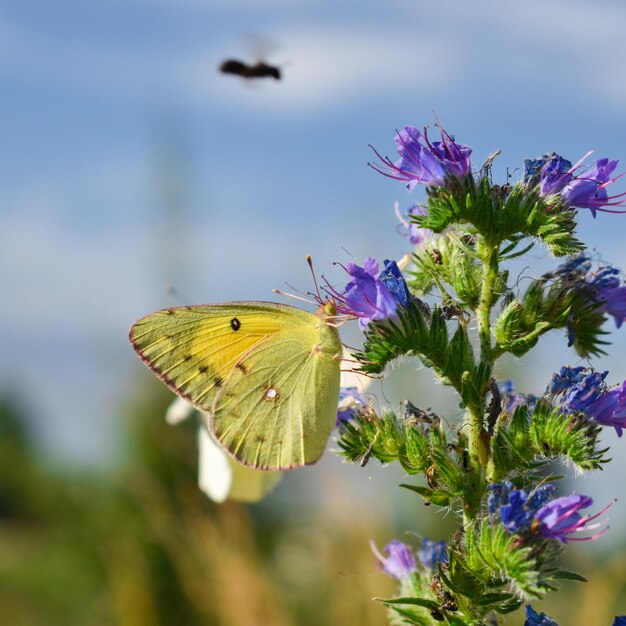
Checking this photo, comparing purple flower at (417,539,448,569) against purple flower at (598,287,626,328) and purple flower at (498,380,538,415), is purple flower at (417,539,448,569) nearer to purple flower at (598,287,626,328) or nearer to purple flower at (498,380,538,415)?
purple flower at (498,380,538,415)

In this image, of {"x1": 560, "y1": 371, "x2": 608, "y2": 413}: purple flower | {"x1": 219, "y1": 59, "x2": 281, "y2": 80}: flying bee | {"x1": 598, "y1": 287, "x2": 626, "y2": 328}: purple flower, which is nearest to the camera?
{"x1": 560, "y1": 371, "x2": 608, "y2": 413}: purple flower

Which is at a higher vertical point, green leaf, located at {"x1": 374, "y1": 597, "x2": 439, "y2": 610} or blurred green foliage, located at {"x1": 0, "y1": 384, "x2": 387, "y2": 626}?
green leaf, located at {"x1": 374, "y1": 597, "x2": 439, "y2": 610}

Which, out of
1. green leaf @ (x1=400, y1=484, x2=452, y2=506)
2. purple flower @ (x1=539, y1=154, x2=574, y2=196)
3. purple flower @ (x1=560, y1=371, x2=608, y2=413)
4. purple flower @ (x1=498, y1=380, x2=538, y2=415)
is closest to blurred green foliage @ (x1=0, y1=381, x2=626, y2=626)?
purple flower @ (x1=498, y1=380, x2=538, y2=415)

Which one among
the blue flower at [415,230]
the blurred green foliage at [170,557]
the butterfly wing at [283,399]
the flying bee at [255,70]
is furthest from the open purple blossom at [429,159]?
the blurred green foliage at [170,557]

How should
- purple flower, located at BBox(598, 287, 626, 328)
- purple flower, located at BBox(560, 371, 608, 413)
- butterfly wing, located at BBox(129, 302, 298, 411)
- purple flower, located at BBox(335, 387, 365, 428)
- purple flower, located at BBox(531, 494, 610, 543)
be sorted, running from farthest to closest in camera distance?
butterfly wing, located at BBox(129, 302, 298, 411), purple flower, located at BBox(335, 387, 365, 428), purple flower, located at BBox(598, 287, 626, 328), purple flower, located at BBox(560, 371, 608, 413), purple flower, located at BBox(531, 494, 610, 543)

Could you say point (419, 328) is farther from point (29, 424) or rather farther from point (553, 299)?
point (29, 424)

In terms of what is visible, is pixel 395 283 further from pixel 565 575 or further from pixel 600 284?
pixel 565 575
